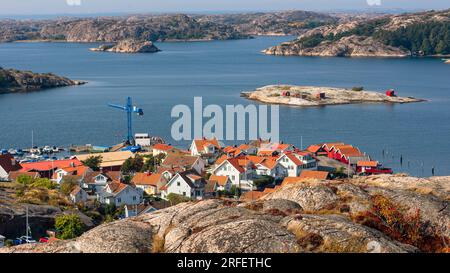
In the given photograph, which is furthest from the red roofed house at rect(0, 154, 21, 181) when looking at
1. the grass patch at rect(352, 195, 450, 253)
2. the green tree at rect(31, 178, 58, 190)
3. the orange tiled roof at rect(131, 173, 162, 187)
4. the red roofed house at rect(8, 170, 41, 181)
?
the grass patch at rect(352, 195, 450, 253)

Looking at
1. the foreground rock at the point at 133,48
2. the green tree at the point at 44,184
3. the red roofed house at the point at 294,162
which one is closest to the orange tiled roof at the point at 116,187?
the green tree at the point at 44,184

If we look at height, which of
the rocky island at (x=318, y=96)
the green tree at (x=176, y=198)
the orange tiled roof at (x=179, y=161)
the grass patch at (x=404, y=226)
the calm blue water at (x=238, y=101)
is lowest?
the calm blue water at (x=238, y=101)

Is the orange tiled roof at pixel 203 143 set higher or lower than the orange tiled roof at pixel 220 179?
higher

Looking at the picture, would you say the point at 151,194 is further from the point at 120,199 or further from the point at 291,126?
the point at 291,126

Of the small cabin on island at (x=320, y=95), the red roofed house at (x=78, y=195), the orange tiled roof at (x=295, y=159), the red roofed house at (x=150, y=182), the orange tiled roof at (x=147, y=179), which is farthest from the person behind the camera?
the small cabin on island at (x=320, y=95)

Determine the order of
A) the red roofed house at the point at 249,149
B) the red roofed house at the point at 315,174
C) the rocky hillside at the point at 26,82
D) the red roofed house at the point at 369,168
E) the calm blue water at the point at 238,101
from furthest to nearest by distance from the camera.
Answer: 1. the rocky hillside at the point at 26,82
2. the calm blue water at the point at 238,101
3. the red roofed house at the point at 249,149
4. the red roofed house at the point at 369,168
5. the red roofed house at the point at 315,174

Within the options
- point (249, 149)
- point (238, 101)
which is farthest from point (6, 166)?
point (238, 101)

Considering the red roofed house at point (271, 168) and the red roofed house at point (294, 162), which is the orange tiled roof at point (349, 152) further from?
the red roofed house at point (271, 168)
